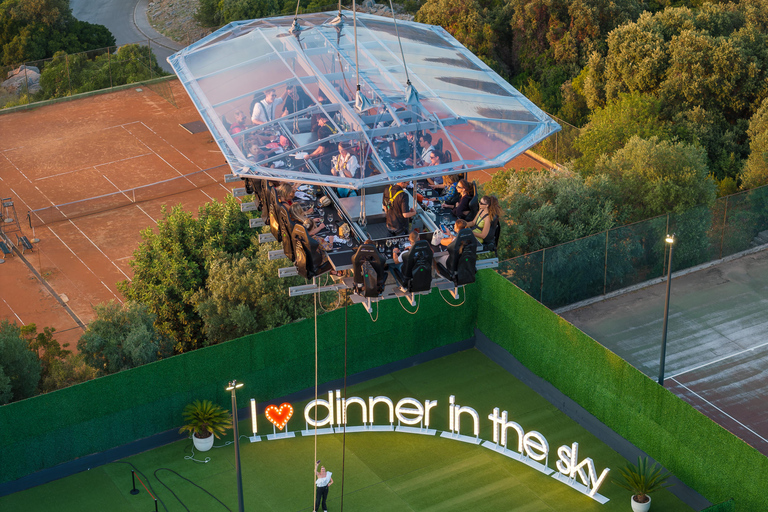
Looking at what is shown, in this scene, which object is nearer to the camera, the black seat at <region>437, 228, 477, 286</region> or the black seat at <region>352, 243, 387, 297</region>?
the black seat at <region>352, 243, 387, 297</region>

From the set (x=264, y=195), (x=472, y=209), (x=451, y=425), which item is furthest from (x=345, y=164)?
(x=451, y=425)

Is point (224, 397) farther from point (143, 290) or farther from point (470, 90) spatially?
point (470, 90)

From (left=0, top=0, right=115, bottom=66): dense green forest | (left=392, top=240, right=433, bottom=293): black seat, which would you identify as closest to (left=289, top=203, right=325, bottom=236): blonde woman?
(left=392, top=240, right=433, bottom=293): black seat

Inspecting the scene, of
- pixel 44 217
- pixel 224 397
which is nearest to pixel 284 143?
pixel 224 397

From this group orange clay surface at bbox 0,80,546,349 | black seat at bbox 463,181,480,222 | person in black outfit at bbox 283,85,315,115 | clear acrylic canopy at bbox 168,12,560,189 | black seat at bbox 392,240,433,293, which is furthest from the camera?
orange clay surface at bbox 0,80,546,349

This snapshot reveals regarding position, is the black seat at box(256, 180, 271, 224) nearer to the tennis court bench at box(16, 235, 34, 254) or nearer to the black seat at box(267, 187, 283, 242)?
the black seat at box(267, 187, 283, 242)

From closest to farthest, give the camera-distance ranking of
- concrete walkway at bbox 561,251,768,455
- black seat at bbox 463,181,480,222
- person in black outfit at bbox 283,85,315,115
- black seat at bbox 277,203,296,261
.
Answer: black seat at bbox 277,203,296,261
black seat at bbox 463,181,480,222
person in black outfit at bbox 283,85,315,115
concrete walkway at bbox 561,251,768,455

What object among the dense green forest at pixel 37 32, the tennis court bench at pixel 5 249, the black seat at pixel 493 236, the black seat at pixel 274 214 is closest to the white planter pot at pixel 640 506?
the black seat at pixel 493 236
